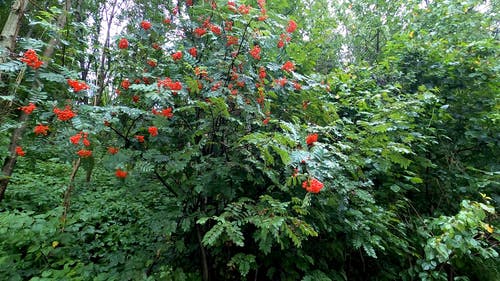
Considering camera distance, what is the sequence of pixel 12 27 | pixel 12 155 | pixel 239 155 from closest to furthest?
pixel 239 155 < pixel 12 27 < pixel 12 155

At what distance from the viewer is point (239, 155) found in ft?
8.12

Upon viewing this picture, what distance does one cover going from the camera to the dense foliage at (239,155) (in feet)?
7.09

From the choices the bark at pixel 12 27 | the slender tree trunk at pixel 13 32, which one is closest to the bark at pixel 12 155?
the slender tree trunk at pixel 13 32

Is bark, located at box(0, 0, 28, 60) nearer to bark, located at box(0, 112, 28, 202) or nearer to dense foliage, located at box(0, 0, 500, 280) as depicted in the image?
dense foliage, located at box(0, 0, 500, 280)

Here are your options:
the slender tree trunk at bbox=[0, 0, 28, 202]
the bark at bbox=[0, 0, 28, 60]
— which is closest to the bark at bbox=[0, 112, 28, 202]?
the slender tree trunk at bbox=[0, 0, 28, 202]

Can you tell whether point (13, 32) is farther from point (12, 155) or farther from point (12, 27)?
point (12, 155)

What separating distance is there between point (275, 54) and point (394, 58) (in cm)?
227

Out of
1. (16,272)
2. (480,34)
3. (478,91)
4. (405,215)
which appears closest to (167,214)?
(16,272)

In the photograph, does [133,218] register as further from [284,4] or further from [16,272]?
[284,4]

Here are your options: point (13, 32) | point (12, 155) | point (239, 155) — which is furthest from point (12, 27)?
point (239, 155)

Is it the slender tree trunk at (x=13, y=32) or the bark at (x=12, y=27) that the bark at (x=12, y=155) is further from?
the bark at (x=12, y=27)

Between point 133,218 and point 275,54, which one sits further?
point 133,218

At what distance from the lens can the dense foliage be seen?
7.09 ft

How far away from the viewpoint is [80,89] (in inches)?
80.3
